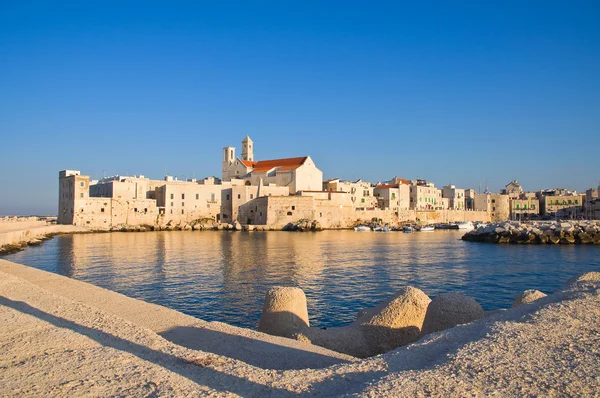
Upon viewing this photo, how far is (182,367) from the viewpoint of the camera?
4.85 meters

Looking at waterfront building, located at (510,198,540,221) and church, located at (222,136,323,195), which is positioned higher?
church, located at (222,136,323,195)

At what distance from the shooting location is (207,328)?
786 cm

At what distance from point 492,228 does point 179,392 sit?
42.6 meters

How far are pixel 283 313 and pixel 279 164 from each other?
5541cm

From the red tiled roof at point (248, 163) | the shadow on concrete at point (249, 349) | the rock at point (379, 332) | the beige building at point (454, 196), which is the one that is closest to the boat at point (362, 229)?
the red tiled roof at point (248, 163)

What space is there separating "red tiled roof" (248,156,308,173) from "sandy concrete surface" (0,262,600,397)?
54.7m

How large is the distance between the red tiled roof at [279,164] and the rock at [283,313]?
51.7 m

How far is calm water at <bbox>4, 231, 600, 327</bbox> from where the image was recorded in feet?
43.7

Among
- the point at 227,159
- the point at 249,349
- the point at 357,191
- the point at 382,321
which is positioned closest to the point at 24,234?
the point at 249,349

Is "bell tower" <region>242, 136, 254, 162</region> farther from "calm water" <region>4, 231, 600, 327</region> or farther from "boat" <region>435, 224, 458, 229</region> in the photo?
"calm water" <region>4, 231, 600, 327</region>

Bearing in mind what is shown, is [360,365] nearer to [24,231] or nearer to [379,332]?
[379,332]

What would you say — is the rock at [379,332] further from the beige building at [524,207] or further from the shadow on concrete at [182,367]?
the beige building at [524,207]

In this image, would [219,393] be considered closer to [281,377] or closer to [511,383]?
[281,377]

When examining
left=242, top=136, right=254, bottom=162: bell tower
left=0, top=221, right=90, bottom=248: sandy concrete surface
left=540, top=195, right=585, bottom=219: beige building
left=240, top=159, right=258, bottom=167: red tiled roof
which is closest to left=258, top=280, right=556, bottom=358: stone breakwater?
left=0, top=221, right=90, bottom=248: sandy concrete surface
